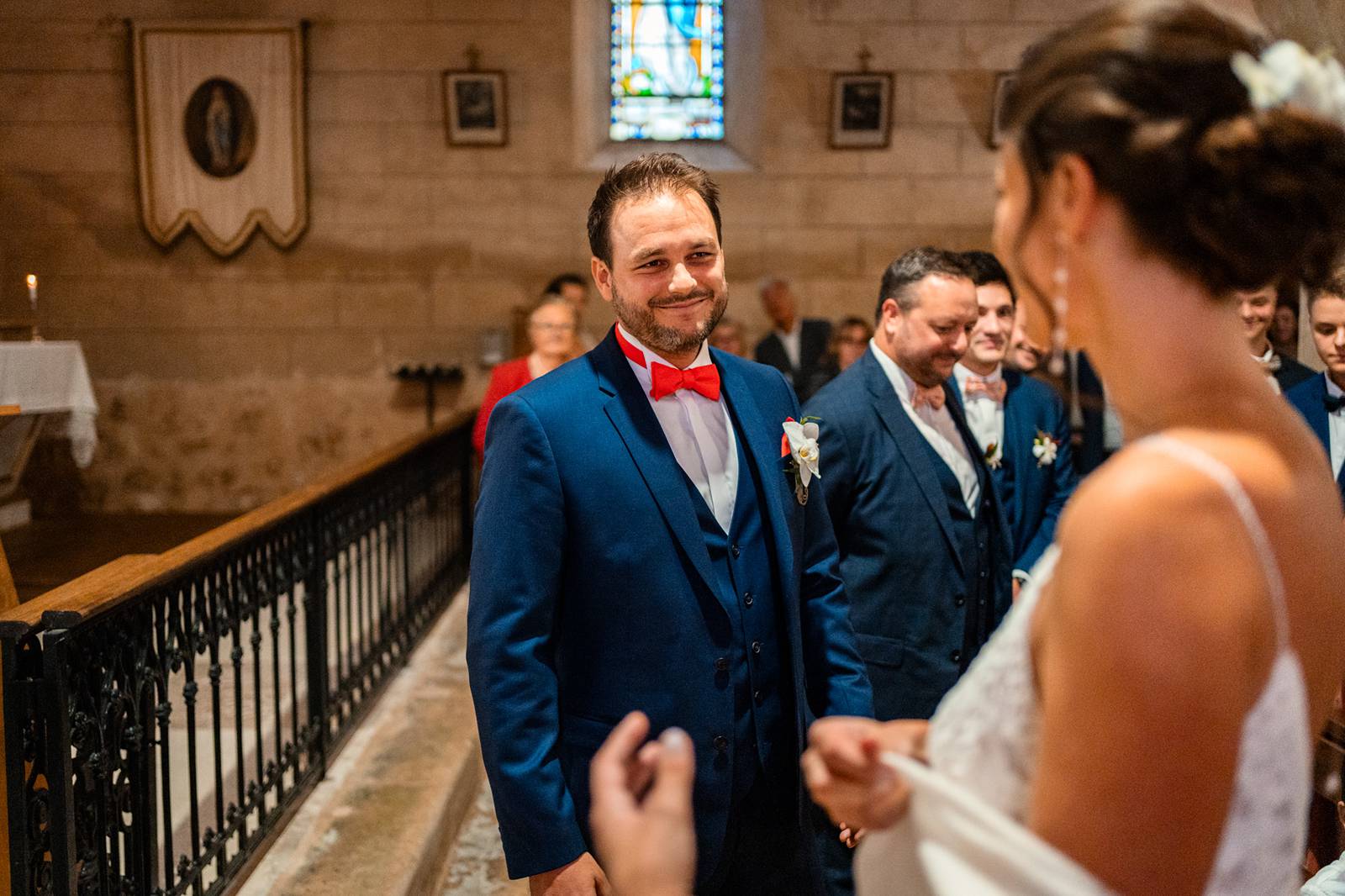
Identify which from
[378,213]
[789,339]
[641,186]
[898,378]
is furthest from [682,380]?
[378,213]

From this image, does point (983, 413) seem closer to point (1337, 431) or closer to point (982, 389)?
point (982, 389)

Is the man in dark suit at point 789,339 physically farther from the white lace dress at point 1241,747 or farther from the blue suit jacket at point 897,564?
the white lace dress at point 1241,747

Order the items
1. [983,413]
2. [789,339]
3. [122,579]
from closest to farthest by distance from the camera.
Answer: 1. [122,579]
2. [983,413]
3. [789,339]

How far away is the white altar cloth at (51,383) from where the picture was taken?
5164 mm

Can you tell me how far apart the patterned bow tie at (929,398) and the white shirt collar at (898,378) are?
0.05 feet

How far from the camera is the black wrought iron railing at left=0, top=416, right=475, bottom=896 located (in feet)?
6.88

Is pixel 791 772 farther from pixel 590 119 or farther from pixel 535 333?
pixel 590 119

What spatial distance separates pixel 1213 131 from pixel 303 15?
324 inches

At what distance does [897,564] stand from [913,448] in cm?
27

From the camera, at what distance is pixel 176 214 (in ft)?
26.8

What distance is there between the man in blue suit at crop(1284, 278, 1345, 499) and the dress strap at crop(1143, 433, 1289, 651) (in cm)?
236

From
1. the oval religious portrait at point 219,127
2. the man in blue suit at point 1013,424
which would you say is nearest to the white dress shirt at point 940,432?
the man in blue suit at point 1013,424

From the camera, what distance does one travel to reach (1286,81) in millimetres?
859

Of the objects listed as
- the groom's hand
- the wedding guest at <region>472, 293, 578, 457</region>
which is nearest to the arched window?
the wedding guest at <region>472, 293, 578, 457</region>
